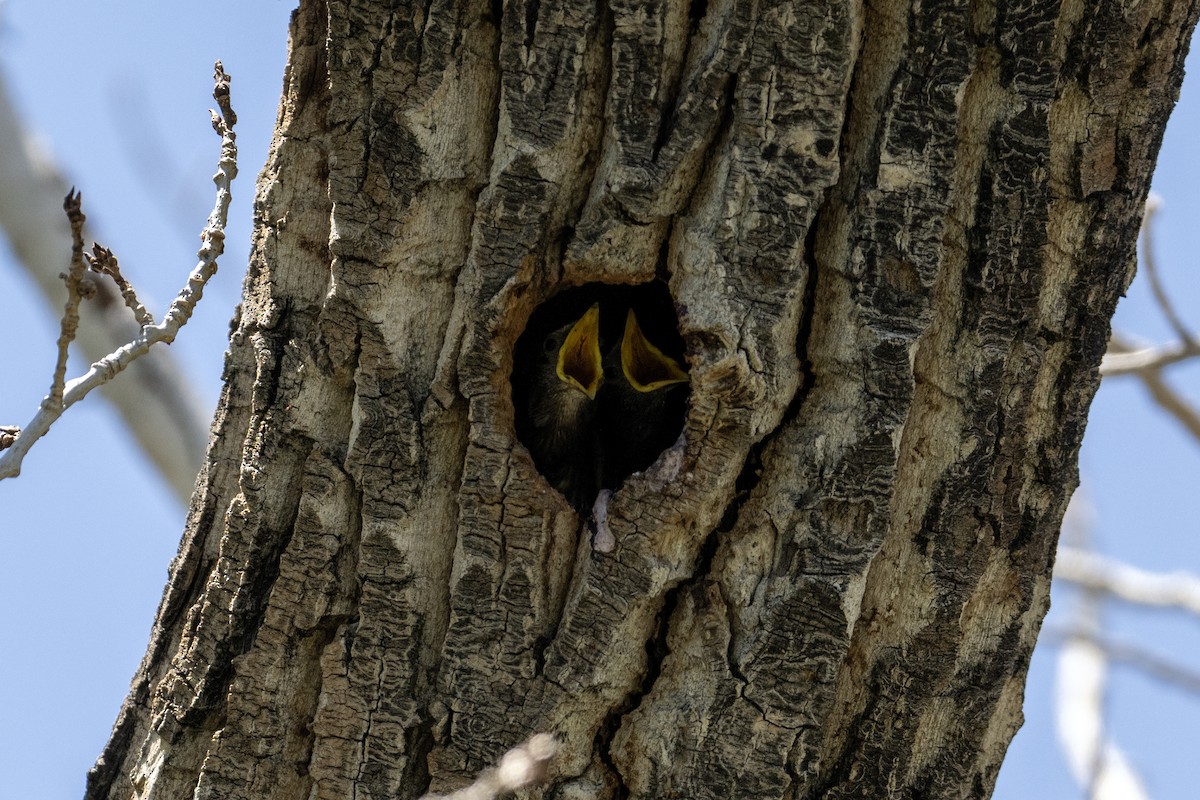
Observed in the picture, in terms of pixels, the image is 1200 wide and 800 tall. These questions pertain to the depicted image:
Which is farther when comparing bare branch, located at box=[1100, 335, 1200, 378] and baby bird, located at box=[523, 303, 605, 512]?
bare branch, located at box=[1100, 335, 1200, 378]

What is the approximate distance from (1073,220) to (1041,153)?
151 millimetres

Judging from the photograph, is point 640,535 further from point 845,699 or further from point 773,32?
point 773,32

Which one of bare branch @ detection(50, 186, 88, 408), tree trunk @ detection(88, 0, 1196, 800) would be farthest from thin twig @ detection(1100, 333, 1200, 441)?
bare branch @ detection(50, 186, 88, 408)

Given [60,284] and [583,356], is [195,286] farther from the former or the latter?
[60,284]

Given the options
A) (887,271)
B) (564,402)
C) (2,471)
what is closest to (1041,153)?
(887,271)

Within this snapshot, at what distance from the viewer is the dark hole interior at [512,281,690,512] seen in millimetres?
3686

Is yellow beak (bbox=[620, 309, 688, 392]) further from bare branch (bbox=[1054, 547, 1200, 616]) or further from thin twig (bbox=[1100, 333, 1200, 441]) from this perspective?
bare branch (bbox=[1054, 547, 1200, 616])

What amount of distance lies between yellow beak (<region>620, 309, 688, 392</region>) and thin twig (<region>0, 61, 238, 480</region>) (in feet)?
5.58

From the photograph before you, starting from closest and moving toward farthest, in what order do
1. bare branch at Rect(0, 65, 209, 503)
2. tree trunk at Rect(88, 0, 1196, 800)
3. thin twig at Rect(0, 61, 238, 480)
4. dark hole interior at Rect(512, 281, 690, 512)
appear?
tree trunk at Rect(88, 0, 1196, 800) < thin twig at Rect(0, 61, 238, 480) < dark hole interior at Rect(512, 281, 690, 512) < bare branch at Rect(0, 65, 209, 503)

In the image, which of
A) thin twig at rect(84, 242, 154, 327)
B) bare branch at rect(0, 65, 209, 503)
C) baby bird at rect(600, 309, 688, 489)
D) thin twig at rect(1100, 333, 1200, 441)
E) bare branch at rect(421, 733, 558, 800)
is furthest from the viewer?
bare branch at rect(0, 65, 209, 503)

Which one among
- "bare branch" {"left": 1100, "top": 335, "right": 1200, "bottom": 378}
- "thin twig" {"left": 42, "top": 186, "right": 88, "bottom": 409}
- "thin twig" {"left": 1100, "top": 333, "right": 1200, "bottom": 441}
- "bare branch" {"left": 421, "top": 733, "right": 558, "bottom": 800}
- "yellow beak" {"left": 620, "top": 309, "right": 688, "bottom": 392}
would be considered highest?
"thin twig" {"left": 1100, "top": 333, "right": 1200, "bottom": 441}

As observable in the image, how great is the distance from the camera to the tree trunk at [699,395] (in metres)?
1.96

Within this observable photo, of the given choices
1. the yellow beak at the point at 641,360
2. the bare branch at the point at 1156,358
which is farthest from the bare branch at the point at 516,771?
the bare branch at the point at 1156,358

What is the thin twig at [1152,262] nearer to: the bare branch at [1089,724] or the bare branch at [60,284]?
the bare branch at [1089,724]
